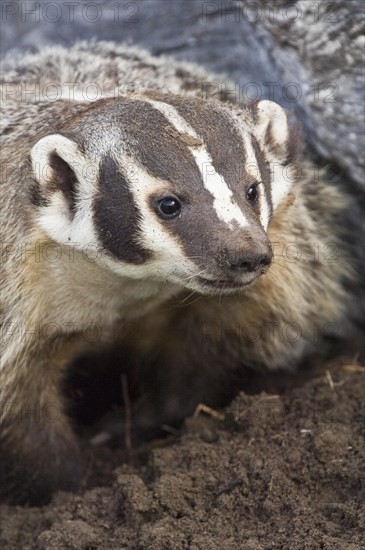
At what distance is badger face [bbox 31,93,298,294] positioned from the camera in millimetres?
2230

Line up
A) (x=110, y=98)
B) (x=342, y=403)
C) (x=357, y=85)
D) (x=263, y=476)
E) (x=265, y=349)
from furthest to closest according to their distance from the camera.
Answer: (x=265, y=349)
(x=357, y=85)
(x=342, y=403)
(x=110, y=98)
(x=263, y=476)

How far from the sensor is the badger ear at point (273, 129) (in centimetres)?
266

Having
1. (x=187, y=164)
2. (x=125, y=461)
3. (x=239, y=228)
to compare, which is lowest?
(x=125, y=461)

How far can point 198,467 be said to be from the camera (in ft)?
8.54

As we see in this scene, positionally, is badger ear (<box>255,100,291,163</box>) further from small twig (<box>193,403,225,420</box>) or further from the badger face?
small twig (<box>193,403,225,420</box>)

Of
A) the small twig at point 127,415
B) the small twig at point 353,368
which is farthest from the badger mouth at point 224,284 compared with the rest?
the small twig at point 127,415

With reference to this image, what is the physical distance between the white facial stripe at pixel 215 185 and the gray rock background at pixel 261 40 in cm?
99

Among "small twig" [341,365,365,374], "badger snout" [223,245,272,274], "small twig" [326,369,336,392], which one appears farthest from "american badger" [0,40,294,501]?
"small twig" [341,365,365,374]

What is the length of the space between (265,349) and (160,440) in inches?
20.5

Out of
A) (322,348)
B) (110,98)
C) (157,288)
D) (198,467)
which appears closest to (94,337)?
(157,288)

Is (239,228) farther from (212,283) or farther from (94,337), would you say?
(94,337)

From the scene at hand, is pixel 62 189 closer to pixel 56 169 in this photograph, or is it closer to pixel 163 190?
pixel 56 169

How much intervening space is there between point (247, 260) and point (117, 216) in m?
0.42

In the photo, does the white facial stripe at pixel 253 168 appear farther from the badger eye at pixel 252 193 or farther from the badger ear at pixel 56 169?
the badger ear at pixel 56 169
